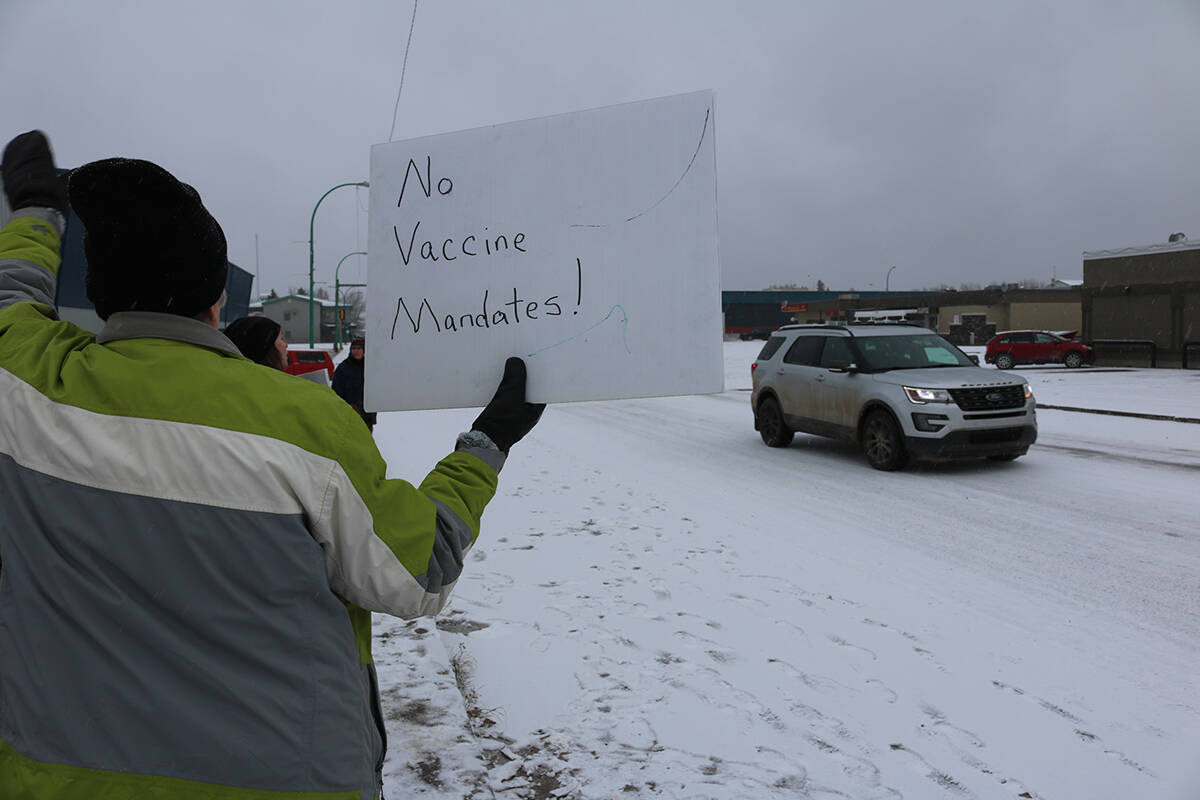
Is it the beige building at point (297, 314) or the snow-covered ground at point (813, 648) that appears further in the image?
the beige building at point (297, 314)

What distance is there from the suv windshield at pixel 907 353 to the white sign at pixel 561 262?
28.4 feet

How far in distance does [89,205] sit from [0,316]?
0.39 meters

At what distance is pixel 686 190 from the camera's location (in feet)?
7.06

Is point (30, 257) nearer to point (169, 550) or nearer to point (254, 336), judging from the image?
point (169, 550)

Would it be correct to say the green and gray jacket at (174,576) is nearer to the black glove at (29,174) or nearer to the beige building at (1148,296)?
the black glove at (29,174)

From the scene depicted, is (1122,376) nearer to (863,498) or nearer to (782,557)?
(863,498)

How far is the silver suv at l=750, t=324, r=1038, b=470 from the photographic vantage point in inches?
360

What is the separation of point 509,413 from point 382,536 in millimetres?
629

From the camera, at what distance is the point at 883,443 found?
9.51 metres

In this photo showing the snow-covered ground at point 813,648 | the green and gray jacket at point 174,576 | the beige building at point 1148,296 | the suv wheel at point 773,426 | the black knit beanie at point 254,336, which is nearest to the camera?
the green and gray jacket at point 174,576

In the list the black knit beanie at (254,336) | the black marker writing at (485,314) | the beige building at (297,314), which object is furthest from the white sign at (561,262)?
the beige building at (297,314)

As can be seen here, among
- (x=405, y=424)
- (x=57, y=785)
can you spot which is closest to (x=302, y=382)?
(x=57, y=785)

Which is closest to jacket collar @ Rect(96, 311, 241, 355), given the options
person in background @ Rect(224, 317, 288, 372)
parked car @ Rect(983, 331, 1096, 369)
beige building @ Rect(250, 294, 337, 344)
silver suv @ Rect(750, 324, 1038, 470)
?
person in background @ Rect(224, 317, 288, 372)

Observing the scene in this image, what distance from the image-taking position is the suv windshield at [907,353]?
1031 cm
